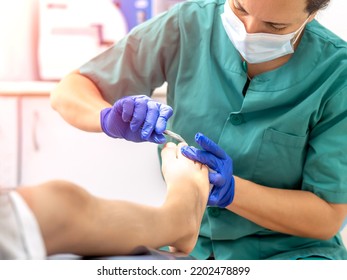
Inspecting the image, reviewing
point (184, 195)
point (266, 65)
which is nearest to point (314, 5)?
point (266, 65)

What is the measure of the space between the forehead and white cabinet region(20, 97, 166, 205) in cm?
90

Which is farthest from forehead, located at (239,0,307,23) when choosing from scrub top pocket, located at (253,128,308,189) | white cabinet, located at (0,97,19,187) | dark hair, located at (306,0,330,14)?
white cabinet, located at (0,97,19,187)

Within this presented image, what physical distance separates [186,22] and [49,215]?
0.66 meters

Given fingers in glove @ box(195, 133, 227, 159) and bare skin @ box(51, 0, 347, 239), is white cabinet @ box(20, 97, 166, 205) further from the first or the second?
fingers in glove @ box(195, 133, 227, 159)

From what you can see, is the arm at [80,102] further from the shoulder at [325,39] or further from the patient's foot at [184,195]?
the shoulder at [325,39]

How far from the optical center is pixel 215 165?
101 centimetres

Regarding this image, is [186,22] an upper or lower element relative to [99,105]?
upper

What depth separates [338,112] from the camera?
1087mm

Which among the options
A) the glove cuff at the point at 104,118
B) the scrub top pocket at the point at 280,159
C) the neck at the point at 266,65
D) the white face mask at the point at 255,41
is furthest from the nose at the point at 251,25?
the glove cuff at the point at 104,118

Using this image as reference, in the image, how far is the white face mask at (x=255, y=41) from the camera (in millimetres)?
1031

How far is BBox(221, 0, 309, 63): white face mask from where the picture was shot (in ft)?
3.38

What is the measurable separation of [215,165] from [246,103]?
0.17 meters
